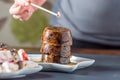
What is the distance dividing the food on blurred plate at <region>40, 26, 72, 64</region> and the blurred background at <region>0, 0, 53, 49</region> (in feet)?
4.72

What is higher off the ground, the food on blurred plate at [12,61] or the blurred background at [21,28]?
the blurred background at [21,28]

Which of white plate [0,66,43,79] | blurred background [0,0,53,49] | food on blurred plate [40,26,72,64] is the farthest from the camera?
blurred background [0,0,53,49]

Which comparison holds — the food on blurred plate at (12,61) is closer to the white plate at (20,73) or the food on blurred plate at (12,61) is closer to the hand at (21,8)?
the white plate at (20,73)

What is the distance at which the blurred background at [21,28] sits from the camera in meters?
2.47

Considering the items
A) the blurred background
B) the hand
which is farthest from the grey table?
the blurred background

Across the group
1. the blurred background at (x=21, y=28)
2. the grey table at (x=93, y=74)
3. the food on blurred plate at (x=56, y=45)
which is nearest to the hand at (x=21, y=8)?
the food on blurred plate at (x=56, y=45)

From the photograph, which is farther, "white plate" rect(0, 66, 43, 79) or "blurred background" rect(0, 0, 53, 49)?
"blurred background" rect(0, 0, 53, 49)

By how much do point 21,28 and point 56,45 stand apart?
58.3 inches

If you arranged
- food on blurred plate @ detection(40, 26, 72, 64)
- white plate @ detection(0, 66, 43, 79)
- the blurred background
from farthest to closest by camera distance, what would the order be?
1. the blurred background
2. food on blurred plate @ detection(40, 26, 72, 64)
3. white plate @ detection(0, 66, 43, 79)

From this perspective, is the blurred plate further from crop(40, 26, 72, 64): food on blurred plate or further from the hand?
the hand

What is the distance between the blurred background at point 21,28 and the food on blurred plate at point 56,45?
1438 millimetres

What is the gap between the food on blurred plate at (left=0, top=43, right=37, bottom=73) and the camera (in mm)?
888

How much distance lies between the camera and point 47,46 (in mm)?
1028

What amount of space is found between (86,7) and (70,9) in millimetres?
77
